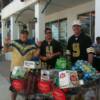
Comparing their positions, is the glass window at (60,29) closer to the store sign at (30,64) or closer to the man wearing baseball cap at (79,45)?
the man wearing baseball cap at (79,45)

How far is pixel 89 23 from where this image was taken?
17938 mm

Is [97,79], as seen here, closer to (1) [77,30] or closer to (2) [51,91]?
(2) [51,91]

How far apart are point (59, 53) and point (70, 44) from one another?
0.35m

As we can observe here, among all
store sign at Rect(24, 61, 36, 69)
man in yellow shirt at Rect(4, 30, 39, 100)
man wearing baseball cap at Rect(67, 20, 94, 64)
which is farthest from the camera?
man in yellow shirt at Rect(4, 30, 39, 100)

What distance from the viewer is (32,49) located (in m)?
7.75

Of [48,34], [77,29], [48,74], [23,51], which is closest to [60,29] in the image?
[48,34]

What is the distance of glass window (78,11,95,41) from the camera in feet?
57.1

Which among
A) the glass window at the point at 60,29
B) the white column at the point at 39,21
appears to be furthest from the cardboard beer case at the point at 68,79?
the glass window at the point at 60,29

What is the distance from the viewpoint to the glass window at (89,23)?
685 inches

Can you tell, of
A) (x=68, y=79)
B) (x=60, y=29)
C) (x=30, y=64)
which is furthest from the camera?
(x=60, y=29)

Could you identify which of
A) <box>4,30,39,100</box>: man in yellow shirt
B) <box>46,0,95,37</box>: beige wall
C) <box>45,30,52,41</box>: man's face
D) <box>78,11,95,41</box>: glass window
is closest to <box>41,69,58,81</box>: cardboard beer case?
<box>4,30,39,100</box>: man in yellow shirt

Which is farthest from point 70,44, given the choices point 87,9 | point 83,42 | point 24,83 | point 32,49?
point 87,9

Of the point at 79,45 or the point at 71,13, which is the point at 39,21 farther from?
the point at 79,45

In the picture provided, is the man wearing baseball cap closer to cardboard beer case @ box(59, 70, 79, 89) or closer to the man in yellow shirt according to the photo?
the man in yellow shirt
